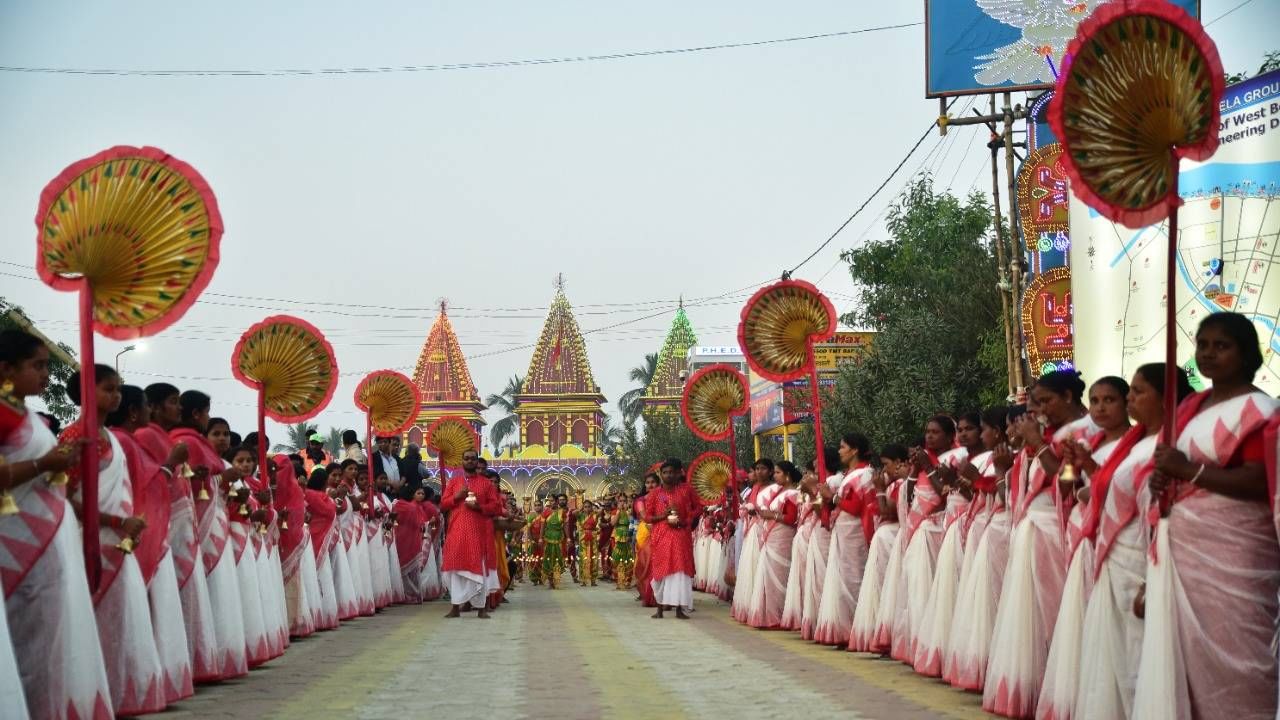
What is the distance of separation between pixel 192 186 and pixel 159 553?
2.21 metres

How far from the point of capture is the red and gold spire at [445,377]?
3265 inches

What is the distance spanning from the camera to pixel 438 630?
14984 mm

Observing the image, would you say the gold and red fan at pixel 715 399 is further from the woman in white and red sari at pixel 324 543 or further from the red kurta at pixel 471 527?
the woman in white and red sari at pixel 324 543

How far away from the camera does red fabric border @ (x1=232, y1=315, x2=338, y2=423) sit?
12529 mm

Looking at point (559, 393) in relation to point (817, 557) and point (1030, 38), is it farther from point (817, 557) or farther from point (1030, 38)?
point (817, 557)

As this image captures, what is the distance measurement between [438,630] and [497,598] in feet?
14.4

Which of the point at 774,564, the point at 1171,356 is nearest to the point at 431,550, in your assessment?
the point at 774,564

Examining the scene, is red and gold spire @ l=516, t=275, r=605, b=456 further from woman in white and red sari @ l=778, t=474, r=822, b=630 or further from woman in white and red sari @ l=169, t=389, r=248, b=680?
woman in white and red sari @ l=169, t=389, r=248, b=680

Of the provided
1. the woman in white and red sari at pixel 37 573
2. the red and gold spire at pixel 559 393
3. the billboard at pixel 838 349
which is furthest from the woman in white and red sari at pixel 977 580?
the red and gold spire at pixel 559 393

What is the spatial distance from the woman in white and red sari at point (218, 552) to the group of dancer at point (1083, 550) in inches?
179

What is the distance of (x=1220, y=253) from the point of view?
1464 cm

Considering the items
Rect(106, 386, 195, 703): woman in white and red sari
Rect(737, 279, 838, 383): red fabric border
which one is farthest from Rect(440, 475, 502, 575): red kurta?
Rect(106, 386, 195, 703): woman in white and red sari

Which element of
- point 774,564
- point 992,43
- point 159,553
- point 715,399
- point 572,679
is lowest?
point 572,679

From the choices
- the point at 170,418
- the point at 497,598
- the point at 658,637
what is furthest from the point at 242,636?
the point at 497,598
